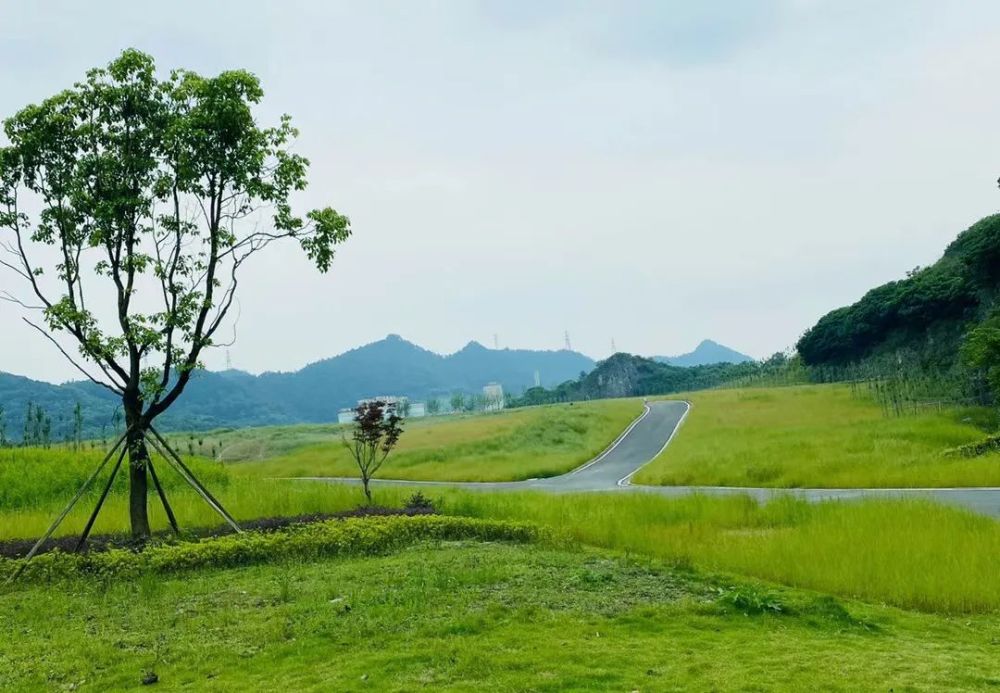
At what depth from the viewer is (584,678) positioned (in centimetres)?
554

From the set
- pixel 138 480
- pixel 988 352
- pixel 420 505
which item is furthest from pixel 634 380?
pixel 138 480

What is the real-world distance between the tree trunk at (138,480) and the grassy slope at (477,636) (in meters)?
3.01

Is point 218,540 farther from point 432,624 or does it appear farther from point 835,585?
point 835,585

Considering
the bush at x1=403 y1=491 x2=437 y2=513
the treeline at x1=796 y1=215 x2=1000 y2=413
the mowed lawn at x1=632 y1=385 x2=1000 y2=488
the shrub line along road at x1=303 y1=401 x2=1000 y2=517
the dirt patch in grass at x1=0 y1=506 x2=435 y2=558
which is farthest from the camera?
the treeline at x1=796 y1=215 x2=1000 y2=413

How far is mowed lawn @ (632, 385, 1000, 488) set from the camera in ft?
72.8

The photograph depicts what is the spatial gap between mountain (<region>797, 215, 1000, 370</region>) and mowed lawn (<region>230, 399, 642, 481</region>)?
22720 mm

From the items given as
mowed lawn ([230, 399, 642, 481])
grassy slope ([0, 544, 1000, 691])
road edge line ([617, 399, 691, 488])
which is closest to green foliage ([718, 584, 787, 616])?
grassy slope ([0, 544, 1000, 691])

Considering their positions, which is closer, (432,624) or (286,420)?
(432,624)

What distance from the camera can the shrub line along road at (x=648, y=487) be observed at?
1830 cm

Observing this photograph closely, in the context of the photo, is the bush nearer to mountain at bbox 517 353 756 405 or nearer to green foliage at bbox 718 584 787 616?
green foliage at bbox 718 584 787 616

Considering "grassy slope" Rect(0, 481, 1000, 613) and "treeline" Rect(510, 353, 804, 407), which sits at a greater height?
"treeline" Rect(510, 353, 804, 407)

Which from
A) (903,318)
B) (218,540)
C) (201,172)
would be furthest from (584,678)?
(903,318)

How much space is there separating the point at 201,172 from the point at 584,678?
37.9 feet

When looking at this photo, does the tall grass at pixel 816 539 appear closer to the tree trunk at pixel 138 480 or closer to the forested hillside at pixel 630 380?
the tree trunk at pixel 138 480
